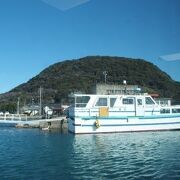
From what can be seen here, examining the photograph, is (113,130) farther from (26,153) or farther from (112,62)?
(112,62)

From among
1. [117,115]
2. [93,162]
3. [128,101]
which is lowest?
[93,162]

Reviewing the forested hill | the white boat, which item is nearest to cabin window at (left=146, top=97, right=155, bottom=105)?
the white boat

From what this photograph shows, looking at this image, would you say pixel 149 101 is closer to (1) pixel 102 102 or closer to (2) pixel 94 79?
(1) pixel 102 102

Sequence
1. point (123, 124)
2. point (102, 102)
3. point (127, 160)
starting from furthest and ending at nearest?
1. point (102, 102)
2. point (123, 124)
3. point (127, 160)

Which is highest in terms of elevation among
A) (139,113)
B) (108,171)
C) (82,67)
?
(82,67)

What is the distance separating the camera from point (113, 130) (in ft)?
154

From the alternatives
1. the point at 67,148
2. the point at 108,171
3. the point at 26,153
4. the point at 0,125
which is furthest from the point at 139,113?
the point at 0,125

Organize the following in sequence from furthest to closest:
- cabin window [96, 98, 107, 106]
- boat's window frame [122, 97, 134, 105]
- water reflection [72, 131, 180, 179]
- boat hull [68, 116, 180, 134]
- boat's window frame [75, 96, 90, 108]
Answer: boat's window frame [122, 97, 134, 105] → cabin window [96, 98, 107, 106] → boat's window frame [75, 96, 90, 108] → boat hull [68, 116, 180, 134] → water reflection [72, 131, 180, 179]

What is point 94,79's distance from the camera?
172 metres

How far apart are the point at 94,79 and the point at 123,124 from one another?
4903 inches

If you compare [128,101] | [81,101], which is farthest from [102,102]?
[128,101]

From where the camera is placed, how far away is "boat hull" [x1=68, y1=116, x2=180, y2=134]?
4650cm

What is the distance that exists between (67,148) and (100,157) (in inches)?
253

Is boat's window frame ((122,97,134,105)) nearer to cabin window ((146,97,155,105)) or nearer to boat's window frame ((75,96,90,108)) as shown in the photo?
cabin window ((146,97,155,105))
